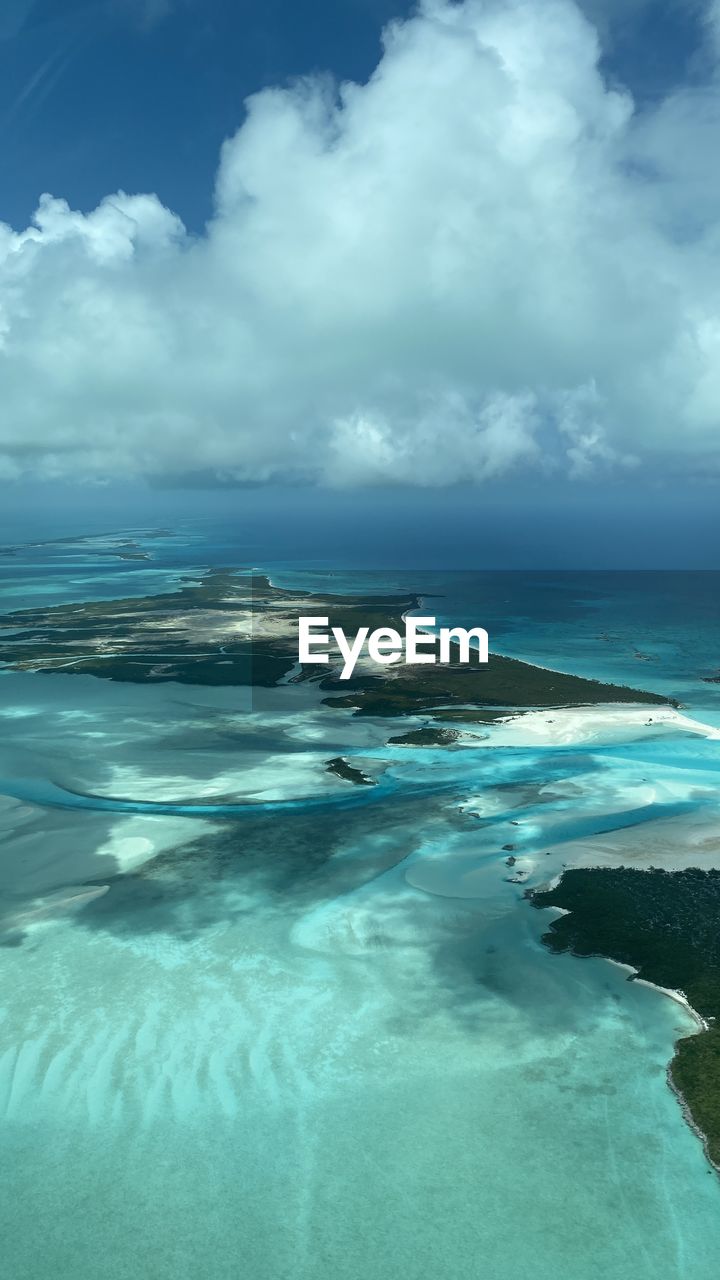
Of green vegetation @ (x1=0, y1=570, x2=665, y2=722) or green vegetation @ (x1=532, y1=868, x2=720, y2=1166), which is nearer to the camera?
green vegetation @ (x1=532, y1=868, x2=720, y2=1166)

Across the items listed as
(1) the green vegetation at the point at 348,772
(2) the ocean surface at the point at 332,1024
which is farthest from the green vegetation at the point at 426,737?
(1) the green vegetation at the point at 348,772

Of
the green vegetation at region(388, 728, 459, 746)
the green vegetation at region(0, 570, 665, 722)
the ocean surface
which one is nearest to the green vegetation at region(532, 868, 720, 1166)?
the ocean surface

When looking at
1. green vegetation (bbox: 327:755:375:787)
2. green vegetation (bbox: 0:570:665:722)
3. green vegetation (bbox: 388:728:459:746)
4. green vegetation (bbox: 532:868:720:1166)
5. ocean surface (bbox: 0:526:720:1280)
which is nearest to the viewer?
ocean surface (bbox: 0:526:720:1280)

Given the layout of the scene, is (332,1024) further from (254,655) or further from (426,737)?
(254,655)

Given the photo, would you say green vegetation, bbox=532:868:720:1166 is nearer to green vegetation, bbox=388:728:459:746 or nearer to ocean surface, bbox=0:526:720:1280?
ocean surface, bbox=0:526:720:1280

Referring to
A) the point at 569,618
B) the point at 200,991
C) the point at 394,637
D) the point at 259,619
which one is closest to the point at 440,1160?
the point at 200,991

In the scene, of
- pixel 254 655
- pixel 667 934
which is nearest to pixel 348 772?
pixel 667 934
